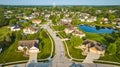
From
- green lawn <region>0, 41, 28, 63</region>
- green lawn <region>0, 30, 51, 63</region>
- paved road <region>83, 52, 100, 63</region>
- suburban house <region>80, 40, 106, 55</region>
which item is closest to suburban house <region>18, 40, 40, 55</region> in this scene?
green lawn <region>0, 30, 51, 63</region>

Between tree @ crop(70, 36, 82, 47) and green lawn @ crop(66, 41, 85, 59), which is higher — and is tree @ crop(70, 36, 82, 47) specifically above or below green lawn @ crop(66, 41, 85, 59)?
above

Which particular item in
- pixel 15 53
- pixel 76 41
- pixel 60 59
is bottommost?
pixel 60 59

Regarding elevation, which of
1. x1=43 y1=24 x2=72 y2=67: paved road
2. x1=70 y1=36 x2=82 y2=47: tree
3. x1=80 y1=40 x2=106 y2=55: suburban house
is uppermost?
x1=70 y1=36 x2=82 y2=47: tree

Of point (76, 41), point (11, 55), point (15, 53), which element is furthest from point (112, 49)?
point (11, 55)

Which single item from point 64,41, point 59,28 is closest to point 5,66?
point 64,41

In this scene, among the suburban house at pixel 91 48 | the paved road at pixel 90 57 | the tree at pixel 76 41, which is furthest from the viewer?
the tree at pixel 76 41

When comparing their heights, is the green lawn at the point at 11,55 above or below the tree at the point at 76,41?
below

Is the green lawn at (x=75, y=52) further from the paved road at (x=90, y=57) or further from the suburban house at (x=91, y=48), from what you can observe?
the paved road at (x=90, y=57)

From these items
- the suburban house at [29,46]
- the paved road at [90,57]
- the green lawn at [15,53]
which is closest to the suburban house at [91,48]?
the paved road at [90,57]

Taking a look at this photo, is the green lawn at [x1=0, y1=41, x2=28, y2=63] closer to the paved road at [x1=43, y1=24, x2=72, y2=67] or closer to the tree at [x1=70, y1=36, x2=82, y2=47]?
the paved road at [x1=43, y1=24, x2=72, y2=67]

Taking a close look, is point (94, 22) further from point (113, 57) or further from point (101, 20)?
point (113, 57)

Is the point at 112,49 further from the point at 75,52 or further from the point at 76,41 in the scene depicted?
the point at 76,41
